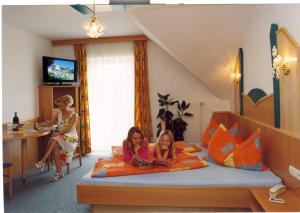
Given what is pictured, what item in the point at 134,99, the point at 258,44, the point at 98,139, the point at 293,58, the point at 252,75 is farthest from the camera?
the point at 134,99

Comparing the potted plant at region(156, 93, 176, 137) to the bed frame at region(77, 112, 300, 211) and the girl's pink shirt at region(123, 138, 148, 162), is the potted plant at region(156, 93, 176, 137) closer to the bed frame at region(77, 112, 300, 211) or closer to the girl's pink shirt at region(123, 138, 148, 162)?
the girl's pink shirt at region(123, 138, 148, 162)

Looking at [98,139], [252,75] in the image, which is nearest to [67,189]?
[98,139]

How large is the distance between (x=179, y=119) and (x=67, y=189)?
1448 mm

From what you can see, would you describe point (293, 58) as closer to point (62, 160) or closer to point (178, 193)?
point (178, 193)

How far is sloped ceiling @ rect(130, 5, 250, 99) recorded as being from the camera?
196cm

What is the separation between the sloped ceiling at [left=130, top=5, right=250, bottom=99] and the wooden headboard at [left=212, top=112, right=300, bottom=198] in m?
0.76

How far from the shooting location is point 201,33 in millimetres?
2201

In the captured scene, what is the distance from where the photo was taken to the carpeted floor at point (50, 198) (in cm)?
143

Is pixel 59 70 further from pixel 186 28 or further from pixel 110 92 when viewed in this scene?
pixel 186 28

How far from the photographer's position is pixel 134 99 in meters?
2.58

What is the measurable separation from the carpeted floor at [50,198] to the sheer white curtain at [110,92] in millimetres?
280

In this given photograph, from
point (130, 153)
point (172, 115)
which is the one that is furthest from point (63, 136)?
point (172, 115)

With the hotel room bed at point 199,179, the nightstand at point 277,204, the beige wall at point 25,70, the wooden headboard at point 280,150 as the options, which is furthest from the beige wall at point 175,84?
the nightstand at point 277,204

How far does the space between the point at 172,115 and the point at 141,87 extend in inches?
20.5
